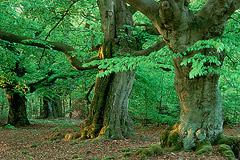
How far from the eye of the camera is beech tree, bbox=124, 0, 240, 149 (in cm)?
471

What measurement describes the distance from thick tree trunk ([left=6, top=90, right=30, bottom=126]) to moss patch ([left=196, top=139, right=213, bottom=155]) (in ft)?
39.5

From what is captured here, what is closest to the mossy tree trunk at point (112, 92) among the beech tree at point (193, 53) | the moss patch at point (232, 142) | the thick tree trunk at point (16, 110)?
the beech tree at point (193, 53)

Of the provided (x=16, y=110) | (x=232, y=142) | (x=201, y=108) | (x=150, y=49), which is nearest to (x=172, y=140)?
(x=201, y=108)

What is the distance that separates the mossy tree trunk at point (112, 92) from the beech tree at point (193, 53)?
282 centimetres

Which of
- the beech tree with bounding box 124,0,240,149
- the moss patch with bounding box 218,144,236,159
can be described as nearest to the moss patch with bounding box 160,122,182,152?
the beech tree with bounding box 124,0,240,149

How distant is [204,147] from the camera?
484cm

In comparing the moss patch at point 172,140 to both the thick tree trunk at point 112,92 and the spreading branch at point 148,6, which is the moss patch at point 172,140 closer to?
the thick tree trunk at point 112,92

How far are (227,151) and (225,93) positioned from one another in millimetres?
9051

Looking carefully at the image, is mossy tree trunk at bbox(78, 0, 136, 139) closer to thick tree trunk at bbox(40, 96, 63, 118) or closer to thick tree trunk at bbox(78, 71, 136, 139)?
thick tree trunk at bbox(78, 71, 136, 139)

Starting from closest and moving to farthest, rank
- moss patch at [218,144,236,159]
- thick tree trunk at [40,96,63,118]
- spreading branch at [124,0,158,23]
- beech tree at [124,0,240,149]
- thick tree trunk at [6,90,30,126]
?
moss patch at [218,144,236,159] < beech tree at [124,0,240,149] < spreading branch at [124,0,158,23] < thick tree trunk at [6,90,30,126] < thick tree trunk at [40,96,63,118]

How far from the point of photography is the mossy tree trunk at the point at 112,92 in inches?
319

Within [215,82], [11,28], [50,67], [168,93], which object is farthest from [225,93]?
[11,28]

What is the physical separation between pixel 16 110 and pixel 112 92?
8.64 m

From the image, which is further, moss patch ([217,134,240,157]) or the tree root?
moss patch ([217,134,240,157])
